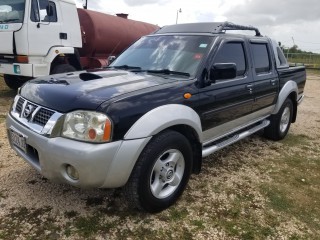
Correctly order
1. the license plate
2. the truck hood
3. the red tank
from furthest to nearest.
Result: 1. the red tank
2. the license plate
3. the truck hood

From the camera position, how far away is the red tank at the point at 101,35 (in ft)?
30.3

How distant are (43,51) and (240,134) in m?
5.34

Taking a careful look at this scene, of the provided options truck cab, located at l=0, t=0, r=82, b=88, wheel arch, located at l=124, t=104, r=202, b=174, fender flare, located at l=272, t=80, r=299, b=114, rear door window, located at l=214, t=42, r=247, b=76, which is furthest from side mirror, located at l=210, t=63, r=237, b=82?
truck cab, located at l=0, t=0, r=82, b=88

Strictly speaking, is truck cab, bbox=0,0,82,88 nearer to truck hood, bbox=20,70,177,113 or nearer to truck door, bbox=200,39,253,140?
truck hood, bbox=20,70,177,113

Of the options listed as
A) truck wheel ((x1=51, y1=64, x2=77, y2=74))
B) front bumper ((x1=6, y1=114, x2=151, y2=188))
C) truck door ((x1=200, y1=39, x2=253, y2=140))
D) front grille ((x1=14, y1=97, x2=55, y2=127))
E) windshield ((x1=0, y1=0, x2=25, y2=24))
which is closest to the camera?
front bumper ((x1=6, y1=114, x2=151, y2=188))

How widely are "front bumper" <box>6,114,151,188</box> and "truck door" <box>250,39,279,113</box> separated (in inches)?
95.0

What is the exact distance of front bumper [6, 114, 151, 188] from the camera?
8.49ft

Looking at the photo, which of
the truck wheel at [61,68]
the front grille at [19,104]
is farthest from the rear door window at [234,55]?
the truck wheel at [61,68]

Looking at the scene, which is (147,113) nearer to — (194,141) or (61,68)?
(194,141)

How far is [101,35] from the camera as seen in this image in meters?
9.37

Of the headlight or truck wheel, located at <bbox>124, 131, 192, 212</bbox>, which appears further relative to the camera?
truck wheel, located at <bbox>124, 131, 192, 212</bbox>

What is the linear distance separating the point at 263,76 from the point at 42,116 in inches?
127

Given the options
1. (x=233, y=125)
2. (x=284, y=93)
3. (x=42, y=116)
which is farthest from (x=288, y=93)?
(x=42, y=116)

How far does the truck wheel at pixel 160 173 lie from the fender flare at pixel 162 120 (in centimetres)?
12
